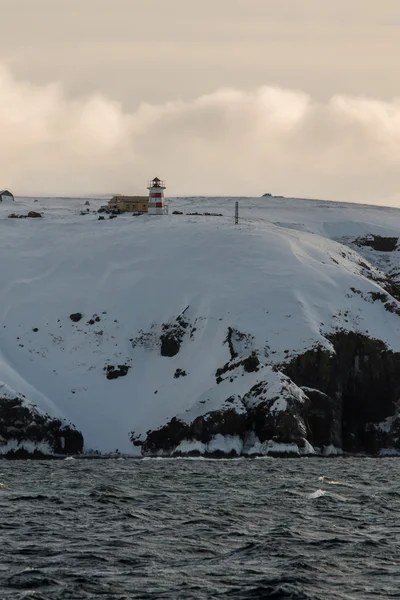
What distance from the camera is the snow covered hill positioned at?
11000cm

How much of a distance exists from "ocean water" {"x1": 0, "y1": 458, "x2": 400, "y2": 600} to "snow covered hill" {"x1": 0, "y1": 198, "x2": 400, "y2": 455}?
23160mm

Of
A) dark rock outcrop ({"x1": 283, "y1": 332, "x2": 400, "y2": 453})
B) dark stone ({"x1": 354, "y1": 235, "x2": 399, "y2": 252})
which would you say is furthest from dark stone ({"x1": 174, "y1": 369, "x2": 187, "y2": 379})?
dark stone ({"x1": 354, "y1": 235, "x2": 399, "y2": 252})

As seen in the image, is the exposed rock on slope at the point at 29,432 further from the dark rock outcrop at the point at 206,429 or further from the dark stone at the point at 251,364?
the dark stone at the point at 251,364

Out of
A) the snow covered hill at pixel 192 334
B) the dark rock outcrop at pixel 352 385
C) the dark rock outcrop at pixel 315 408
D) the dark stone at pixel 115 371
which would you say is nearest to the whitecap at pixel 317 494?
the dark rock outcrop at pixel 315 408

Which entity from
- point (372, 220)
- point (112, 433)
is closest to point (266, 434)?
point (112, 433)

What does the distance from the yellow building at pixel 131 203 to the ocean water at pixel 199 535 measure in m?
109

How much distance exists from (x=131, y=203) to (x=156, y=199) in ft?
60.4

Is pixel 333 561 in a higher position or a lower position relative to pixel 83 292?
A: lower

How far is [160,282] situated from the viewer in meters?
133

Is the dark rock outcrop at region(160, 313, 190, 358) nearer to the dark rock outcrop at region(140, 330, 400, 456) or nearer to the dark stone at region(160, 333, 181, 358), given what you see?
the dark stone at region(160, 333, 181, 358)

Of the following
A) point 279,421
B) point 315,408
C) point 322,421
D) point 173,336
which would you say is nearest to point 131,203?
point 173,336

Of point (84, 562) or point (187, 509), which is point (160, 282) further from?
point (84, 562)

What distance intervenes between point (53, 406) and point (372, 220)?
3867 inches

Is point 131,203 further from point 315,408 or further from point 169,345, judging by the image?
point 315,408
